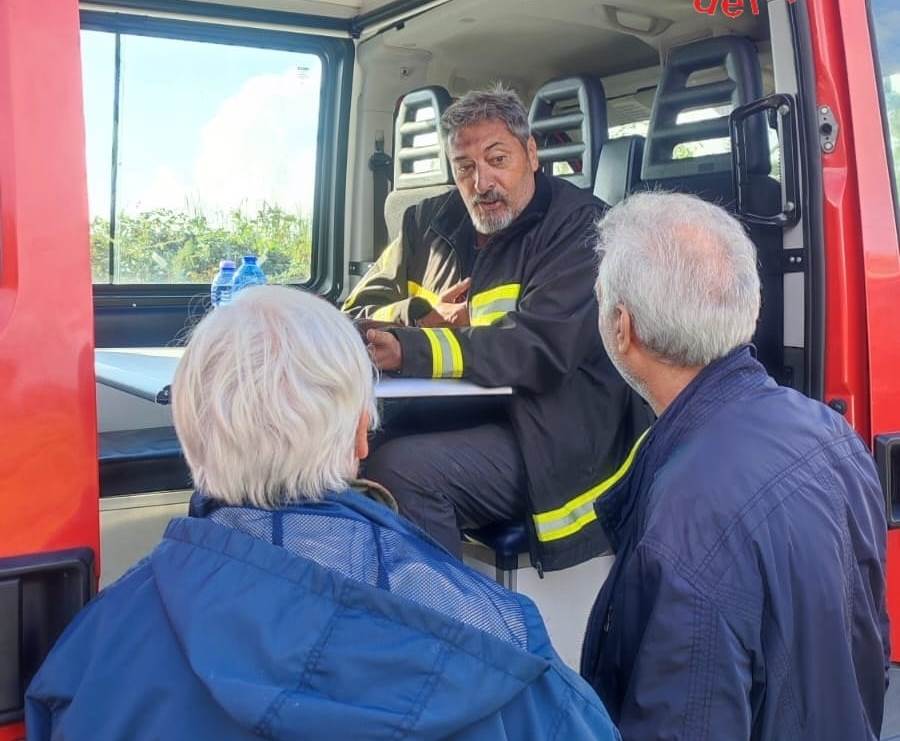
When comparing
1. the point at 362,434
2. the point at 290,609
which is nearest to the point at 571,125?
the point at 362,434

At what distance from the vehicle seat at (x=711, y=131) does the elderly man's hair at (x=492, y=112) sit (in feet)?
1.57

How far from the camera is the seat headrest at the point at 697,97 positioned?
9.37 ft

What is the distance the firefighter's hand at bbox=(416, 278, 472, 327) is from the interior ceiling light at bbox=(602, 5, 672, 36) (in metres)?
1.24

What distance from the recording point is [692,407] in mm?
1512

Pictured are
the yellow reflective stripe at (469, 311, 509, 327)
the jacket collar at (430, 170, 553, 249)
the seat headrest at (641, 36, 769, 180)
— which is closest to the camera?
the yellow reflective stripe at (469, 311, 509, 327)

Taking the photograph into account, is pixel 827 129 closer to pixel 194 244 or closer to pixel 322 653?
pixel 322 653

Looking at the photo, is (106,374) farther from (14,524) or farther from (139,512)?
(14,524)

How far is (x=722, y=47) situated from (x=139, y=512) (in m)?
2.02

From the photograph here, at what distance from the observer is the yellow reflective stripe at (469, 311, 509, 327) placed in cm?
251

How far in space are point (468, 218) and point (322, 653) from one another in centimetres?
211

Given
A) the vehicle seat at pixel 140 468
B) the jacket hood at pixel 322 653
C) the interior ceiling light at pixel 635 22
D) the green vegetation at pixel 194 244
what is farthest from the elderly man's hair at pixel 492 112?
the jacket hood at pixel 322 653

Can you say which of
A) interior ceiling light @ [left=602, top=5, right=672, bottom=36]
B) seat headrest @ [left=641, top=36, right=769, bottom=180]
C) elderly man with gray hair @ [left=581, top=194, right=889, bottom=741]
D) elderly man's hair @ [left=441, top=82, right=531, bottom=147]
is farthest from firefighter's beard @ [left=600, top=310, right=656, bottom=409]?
interior ceiling light @ [left=602, top=5, right=672, bottom=36]

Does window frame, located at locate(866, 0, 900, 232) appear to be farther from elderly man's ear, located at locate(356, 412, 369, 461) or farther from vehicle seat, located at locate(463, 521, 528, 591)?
elderly man's ear, located at locate(356, 412, 369, 461)

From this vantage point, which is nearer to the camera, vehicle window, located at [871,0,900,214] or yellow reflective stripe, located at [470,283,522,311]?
vehicle window, located at [871,0,900,214]
